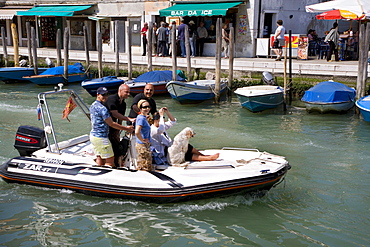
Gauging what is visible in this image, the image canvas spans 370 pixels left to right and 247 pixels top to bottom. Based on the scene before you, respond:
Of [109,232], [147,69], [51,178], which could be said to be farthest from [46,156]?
[147,69]

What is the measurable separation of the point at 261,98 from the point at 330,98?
200cm

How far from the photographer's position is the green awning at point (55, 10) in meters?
25.4

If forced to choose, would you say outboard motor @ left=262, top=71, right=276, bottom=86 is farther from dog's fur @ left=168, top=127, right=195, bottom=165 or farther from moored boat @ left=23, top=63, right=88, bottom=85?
dog's fur @ left=168, top=127, right=195, bottom=165

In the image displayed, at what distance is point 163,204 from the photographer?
23.8 feet

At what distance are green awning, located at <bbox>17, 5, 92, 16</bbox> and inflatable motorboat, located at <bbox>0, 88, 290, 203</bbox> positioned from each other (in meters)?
18.4

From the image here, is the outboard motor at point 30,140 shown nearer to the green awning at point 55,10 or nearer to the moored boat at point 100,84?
the moored boat at point 100,84

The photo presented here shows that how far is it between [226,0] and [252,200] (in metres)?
14.8

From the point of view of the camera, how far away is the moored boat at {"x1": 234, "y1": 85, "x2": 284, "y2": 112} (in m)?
14.5

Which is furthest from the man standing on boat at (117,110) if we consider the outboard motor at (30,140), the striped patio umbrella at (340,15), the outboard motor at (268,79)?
the striped patio umbrella at (340,15)

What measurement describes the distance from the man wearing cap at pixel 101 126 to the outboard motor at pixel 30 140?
1.35 metres

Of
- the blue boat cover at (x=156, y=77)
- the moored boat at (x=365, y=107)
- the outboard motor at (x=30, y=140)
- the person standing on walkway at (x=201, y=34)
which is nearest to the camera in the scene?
the outboard motor at (x=30, y=140)

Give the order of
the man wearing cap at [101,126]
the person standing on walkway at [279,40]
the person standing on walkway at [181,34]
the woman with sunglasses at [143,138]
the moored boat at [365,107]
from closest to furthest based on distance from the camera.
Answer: the woman with sunglasses at [143,138]
the man wearing cap at [101,126]
the moored boat at [365,107]
the person standing on walkway at [279,40]
the person standing on walkway at [181,34]

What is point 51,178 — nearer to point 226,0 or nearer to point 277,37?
point 277,37

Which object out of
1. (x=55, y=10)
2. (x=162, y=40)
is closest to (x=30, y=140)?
(x=162, y=40)
